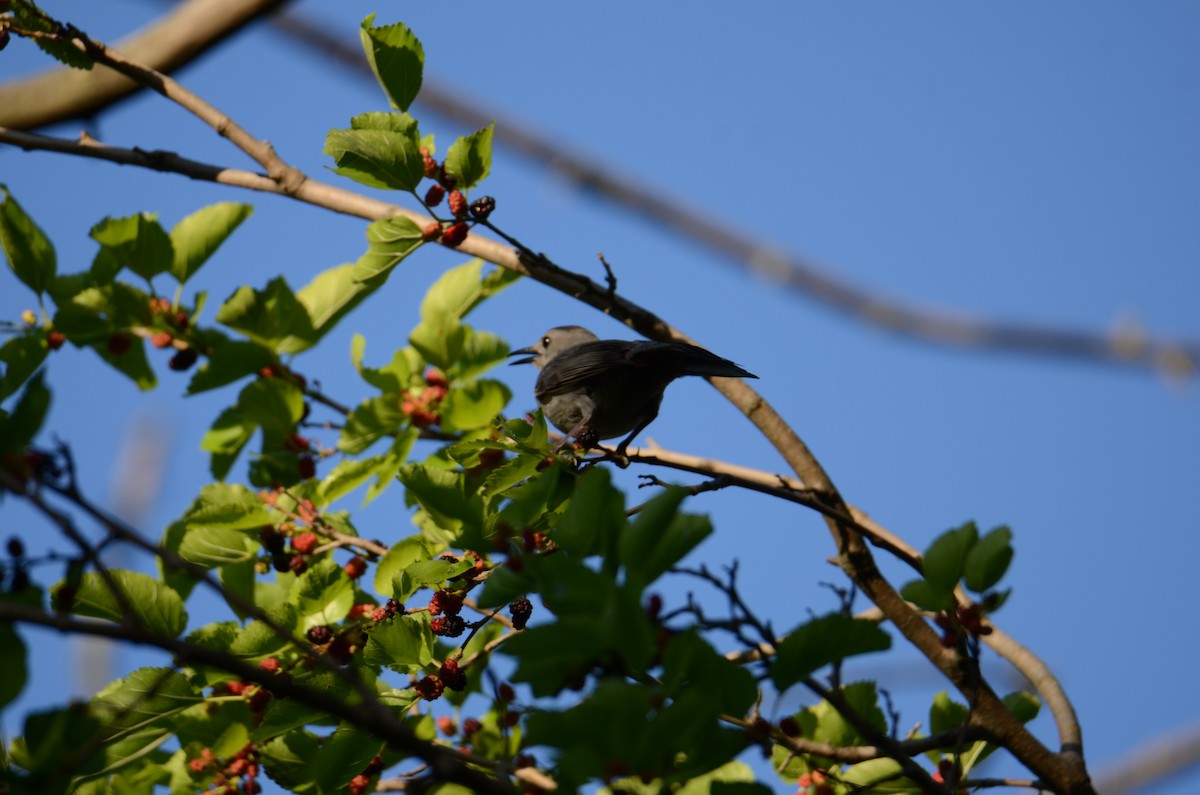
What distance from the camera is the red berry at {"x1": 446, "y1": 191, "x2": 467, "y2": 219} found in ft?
10.7

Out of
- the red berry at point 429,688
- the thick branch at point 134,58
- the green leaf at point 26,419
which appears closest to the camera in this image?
the green leaf at point 26,419

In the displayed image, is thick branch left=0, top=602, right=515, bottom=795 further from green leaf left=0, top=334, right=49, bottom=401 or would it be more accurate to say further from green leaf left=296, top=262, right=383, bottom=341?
green leaf left=296, top=262, right=383, bottom=341

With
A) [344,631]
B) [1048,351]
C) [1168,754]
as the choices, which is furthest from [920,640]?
[1168,754]

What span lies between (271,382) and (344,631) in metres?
1.05

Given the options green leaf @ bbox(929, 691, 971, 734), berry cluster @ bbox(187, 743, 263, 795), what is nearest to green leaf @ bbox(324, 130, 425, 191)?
berry cluster @ bbox(187, 743, 263, 795)

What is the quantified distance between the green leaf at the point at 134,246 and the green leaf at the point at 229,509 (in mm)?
969

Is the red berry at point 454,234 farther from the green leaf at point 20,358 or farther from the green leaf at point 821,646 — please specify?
the green leaf at point 821,646

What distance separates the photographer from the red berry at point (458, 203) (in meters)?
3.26

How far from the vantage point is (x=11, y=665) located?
177 cm

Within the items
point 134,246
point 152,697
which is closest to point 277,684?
point 152,697

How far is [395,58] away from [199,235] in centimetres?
118

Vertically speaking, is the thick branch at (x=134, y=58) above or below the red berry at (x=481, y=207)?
above

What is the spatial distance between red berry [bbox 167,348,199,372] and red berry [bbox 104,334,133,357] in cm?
15

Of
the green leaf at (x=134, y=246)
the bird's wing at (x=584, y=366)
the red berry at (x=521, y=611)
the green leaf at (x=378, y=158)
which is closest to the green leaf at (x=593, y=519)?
the red berry at (x=521, y=611)
